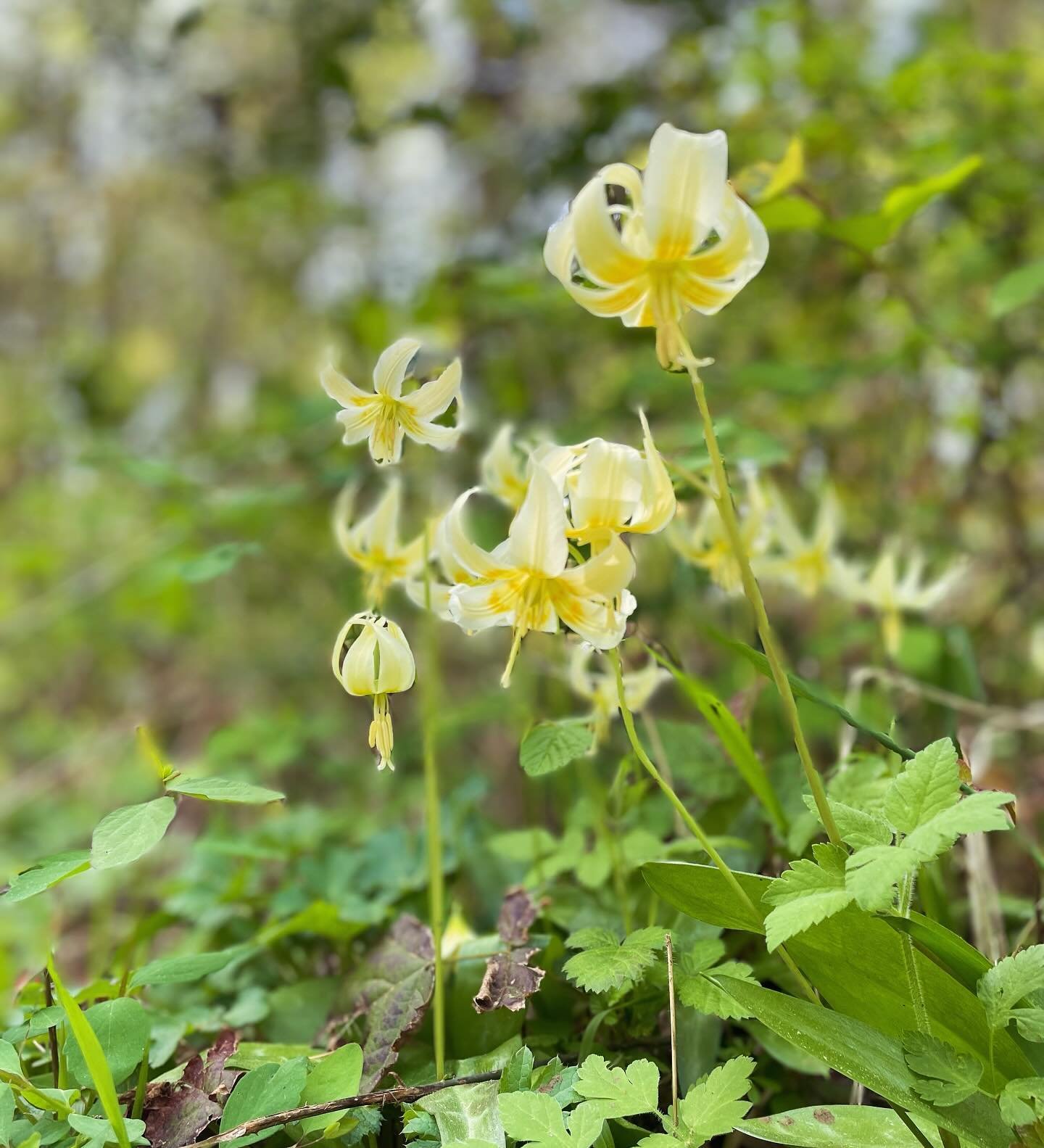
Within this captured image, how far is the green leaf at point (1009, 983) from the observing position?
2.19 feet

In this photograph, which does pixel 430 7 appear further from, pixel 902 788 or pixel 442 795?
pixel 902 788

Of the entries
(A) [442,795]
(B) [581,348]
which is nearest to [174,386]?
(B) [581,348]

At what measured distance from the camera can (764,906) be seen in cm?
79

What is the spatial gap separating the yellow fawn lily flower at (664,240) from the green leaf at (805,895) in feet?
1.38

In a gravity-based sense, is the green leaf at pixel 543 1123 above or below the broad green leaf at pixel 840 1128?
above

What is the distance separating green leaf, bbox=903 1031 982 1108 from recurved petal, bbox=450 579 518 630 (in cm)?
46

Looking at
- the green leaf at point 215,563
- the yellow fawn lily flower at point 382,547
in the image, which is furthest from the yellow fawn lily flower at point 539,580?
the green leaf at point 215,563

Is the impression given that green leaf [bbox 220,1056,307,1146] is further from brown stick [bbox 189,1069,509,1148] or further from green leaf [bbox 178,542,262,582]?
green leaf [bbox 178,542,262,582]

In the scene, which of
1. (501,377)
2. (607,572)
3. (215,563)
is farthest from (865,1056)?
(501,377)

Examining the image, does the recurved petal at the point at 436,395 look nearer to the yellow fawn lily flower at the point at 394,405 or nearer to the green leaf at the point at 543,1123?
the yellow fawn lily flower at the point at 394,405

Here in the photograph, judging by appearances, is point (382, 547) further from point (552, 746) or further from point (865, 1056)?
point (865, 1056)

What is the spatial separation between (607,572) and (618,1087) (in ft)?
1.37

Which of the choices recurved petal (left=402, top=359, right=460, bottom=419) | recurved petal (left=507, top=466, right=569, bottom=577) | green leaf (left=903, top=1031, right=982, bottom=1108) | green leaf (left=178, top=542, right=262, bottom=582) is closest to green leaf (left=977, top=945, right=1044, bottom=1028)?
green leaf (left=903, top=1031, right=982, bottom=1108)

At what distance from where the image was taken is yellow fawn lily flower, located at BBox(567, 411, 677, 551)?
29.6 inches
